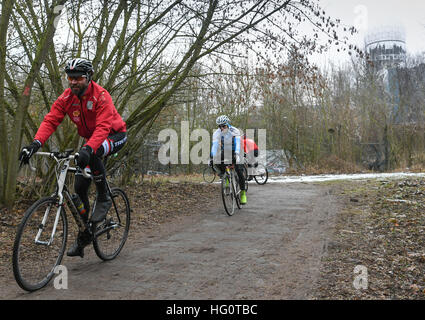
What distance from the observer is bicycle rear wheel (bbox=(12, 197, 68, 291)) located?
3596 mm

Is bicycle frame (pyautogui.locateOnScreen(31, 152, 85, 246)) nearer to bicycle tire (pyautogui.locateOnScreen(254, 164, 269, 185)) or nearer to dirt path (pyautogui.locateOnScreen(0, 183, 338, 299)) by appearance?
dirt path (pyautogui.locateOnScreen(0, 183, 338, 299))

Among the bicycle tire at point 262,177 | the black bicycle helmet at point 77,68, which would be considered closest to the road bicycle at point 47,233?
the black bicycle helmet at point 77,68

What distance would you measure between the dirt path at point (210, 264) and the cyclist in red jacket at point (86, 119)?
0.62 m

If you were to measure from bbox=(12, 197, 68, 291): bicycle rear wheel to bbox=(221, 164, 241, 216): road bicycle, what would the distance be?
4.44 meters

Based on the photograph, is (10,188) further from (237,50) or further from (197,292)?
(237,50)

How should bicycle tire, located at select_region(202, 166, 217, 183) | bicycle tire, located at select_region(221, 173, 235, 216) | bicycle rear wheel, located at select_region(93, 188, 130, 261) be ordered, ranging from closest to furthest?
bicycle rear wheel, located at select_region(93, 188, 130, 261) → bicycle tire, located at select_region(221, 173, 235, 216) → bicycle tire, located at select_region(202, 166, 217, 183)

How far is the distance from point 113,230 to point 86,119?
1.52 metres

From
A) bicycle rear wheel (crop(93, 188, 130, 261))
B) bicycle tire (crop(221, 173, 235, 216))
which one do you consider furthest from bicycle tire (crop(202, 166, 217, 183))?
bicycle rear wheel (crop(93, 188, 130, 261))

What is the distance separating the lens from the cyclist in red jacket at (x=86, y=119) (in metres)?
4.16

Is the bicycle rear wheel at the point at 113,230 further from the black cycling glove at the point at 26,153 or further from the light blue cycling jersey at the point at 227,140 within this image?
the light blue cycling jersey at the point at 227,140

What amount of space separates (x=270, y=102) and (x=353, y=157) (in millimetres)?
6596

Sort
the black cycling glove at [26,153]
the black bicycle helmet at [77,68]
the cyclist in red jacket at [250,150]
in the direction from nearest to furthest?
the black cycling glove at [26,153] → the black bicycle helmet at [77,68] → the cyclist in red jacket at [250,150]

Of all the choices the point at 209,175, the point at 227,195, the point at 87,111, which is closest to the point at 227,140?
the point at 227,195
